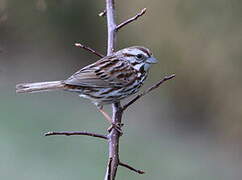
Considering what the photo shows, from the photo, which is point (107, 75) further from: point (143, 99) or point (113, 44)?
point (143, 99)

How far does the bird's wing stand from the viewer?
4.01 m

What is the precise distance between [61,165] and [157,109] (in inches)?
100

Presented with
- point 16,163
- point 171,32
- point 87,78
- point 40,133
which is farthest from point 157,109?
point 87,78

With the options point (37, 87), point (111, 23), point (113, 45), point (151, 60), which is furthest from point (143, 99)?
point (111, 23)

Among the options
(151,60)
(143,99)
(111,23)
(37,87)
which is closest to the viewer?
(111,23)

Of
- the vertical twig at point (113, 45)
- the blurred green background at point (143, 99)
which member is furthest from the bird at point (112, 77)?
the blurred green background at point (143, 99)

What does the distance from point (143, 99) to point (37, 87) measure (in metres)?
6.69

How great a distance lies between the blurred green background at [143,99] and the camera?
26.6ft

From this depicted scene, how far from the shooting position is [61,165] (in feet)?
25.4

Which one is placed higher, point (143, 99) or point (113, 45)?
point (143, 99)

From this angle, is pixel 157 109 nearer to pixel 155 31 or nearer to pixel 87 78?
pixel 155 31

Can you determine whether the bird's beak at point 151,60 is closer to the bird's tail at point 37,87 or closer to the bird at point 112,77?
the bird at point 112,77

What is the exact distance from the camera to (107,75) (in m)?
4.10

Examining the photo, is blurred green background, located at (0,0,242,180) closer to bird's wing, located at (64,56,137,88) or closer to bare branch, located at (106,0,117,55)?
bird's wing, located at (64,56,137,88)
